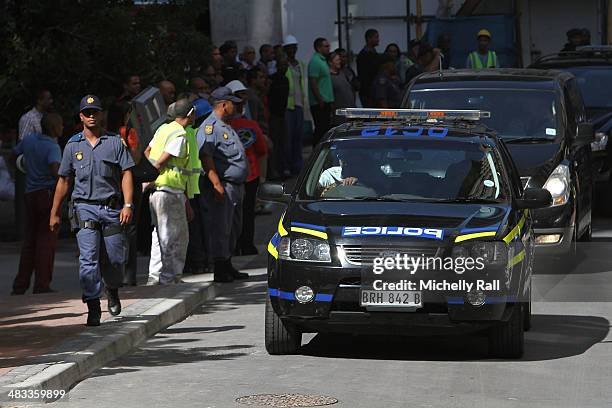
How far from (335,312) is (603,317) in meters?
3.26

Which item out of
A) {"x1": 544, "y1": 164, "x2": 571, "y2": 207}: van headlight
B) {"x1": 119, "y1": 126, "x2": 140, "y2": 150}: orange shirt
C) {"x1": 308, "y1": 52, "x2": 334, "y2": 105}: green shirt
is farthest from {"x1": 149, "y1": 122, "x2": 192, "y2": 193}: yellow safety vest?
{"x1": 308, "y1": 52, "x2": 334, "y2": 105}: green shirt

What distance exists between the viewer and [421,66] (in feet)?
83.6

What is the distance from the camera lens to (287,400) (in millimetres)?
9281

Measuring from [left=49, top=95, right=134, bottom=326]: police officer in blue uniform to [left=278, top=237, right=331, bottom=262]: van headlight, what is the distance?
5.84 feet

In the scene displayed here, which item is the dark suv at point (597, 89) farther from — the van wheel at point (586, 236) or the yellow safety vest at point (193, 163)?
the yellow safety vest at point (193, 163)

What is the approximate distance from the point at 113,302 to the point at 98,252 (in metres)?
0.57

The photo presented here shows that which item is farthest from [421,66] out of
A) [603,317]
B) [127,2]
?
[603,317]

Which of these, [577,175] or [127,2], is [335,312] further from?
[127,2]

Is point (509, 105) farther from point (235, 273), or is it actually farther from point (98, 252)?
point (98, 252)

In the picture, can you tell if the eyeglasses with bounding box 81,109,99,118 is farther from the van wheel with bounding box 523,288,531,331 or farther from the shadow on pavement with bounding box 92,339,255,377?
the van wheel with bounding box 523,288,531,331

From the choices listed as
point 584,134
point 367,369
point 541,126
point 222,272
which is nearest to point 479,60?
point 541,126

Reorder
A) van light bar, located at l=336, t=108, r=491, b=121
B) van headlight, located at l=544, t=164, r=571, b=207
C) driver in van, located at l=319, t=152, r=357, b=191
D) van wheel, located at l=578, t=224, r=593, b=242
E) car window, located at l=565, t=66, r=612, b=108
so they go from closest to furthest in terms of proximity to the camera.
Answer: driver in van, located at l=319, t=152, r=357, b=191
van light bar, located at l=336, t=108, r=491, b=121
van headlight, located at l=544, t=164, r=571, b=207
van wheel, located at l=578, t=224, r=593, b=242
car window, located at l=565, t=66, r=612, b=108

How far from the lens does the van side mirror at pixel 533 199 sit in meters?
11.5

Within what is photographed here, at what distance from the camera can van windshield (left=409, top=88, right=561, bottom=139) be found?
16484mm
